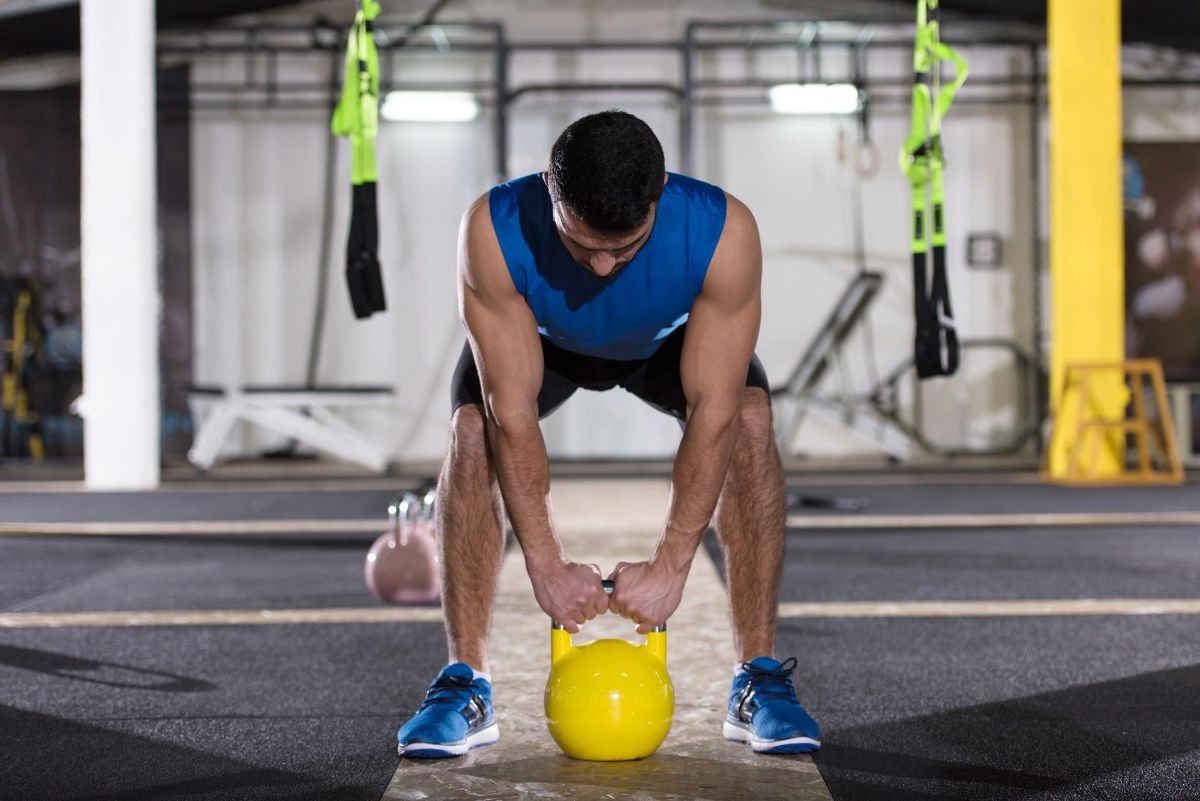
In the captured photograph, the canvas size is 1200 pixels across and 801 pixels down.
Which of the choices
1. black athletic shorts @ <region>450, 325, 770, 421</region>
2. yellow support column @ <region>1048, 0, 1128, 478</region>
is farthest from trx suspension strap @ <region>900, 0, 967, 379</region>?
yellow support column @ <region>1048, 0, 1128, 478</region>

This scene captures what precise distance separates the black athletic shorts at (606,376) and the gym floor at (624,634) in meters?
0.54

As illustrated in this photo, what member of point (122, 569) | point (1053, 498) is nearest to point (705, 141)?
point (1053, 498)

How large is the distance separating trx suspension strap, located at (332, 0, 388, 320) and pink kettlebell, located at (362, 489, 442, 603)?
59cm

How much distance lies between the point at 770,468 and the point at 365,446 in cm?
612

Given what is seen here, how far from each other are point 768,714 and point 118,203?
5925 millimetres

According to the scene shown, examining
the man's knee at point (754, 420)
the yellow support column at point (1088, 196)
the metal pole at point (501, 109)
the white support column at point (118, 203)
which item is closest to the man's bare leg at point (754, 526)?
the man's knee at point (754, 420)

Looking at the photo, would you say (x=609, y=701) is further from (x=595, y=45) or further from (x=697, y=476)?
(x=595, y=45)

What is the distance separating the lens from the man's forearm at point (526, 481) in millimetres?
1834

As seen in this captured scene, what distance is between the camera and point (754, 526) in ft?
6.79

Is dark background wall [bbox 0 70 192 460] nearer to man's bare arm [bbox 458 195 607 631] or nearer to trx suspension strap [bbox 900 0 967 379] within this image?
trx suspension strap [bbox 900 0 967 379]

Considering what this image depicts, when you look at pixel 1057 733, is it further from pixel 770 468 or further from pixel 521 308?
pixel 521 308

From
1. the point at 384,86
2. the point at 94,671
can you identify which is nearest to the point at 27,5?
the point at 384,86

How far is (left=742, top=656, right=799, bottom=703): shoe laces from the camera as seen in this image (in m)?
1.92

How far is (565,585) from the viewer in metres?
1.76
